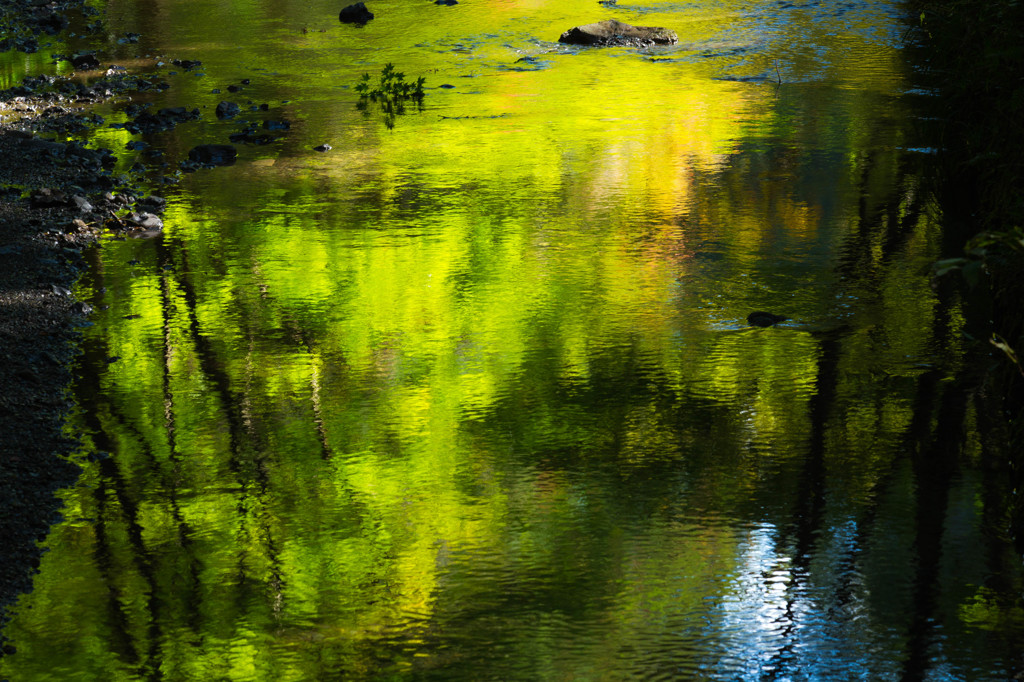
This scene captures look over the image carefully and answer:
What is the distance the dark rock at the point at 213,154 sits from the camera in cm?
806

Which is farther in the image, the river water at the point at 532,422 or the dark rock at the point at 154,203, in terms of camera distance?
the dark rock at the point at 154,203

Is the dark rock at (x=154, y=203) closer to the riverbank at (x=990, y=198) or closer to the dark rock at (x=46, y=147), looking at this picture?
the dark rock at (x=46, y=147)

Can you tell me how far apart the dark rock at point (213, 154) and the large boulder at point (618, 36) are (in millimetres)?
4741

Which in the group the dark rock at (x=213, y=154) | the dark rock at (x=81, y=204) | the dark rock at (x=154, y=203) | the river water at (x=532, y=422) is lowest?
the river water at (x=532, y=422)

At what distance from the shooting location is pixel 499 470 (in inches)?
164

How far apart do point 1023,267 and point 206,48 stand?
10073 mm

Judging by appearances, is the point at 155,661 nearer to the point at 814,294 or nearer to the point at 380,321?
the point at 380,321

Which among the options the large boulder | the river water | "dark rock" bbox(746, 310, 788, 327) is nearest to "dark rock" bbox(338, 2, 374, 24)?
the large boulder

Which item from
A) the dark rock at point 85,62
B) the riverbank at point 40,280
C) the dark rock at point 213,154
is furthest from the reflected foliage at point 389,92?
the dark rock at point 85,62

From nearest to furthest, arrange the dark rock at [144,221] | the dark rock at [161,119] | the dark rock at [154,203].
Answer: the dark rock at [144,221], the dark rock at [154,203], the dark rock at [161,119]

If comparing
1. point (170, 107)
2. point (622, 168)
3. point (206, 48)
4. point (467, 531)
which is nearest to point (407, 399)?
point (467, 531)

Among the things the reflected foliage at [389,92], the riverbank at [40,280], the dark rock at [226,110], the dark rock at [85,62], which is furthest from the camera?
the dark rock at [85,62]

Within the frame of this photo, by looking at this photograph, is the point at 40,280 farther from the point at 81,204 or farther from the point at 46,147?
the point at 46,147

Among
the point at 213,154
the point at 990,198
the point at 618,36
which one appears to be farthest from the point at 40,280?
the point at 618,36
